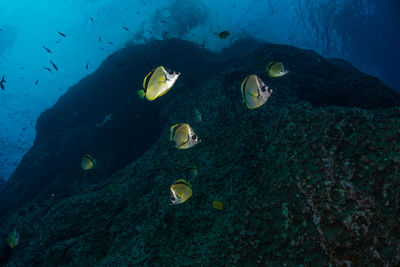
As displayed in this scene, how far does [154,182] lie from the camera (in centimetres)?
500

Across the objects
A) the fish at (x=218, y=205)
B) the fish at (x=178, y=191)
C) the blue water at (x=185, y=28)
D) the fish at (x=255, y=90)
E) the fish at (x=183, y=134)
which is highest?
the fish at (x=255, y=90)

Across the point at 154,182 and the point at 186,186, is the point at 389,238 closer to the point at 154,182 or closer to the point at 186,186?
the point at 186,186

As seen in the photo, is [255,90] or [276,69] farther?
[276,69]

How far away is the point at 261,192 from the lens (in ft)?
10.2

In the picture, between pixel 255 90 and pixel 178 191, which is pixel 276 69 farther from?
pixel 178 191

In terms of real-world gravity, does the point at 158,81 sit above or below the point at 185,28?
above

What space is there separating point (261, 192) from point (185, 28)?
3052cm

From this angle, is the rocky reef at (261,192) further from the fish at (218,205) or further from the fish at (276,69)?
the fish at (276,69)

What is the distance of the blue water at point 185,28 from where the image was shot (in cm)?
2902

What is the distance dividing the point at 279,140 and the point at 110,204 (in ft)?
Answer: 14.5

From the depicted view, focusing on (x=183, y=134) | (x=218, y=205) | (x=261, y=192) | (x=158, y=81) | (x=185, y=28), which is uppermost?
(x=158, y=81)

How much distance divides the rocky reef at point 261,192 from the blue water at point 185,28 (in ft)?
43.1

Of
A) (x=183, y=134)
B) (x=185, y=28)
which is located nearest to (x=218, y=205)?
(x=183, y=134)

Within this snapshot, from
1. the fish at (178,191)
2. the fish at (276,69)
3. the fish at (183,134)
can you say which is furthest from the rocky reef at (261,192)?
the fish at (183,134)
